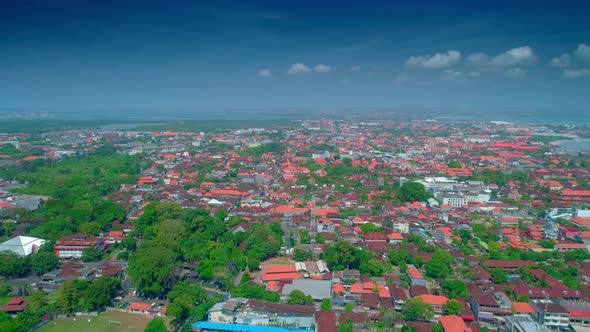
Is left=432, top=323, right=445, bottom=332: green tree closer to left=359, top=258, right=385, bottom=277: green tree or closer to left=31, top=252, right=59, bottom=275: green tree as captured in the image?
left=359, top=258, right=385, bottom=277: green tree

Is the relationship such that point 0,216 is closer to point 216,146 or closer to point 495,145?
point 216,146

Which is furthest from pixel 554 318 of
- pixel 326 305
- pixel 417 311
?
pixel 326 305

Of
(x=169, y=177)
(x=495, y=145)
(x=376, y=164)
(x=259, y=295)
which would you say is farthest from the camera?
(x=495, y=145)

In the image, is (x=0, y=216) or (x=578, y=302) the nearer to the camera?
(x=578, y=302)

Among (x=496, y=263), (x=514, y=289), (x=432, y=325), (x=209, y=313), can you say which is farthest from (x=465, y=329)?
(x=209, y=313)

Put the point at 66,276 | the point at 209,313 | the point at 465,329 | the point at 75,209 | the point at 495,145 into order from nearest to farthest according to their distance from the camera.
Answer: the point at 465,329, the point at 209,313, the point at 66,276, the point at 75,209, the point at 495,145

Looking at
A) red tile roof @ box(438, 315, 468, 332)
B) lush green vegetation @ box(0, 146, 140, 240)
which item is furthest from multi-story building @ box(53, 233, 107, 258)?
red tile roof @ box(438, 315, 468, 332)
